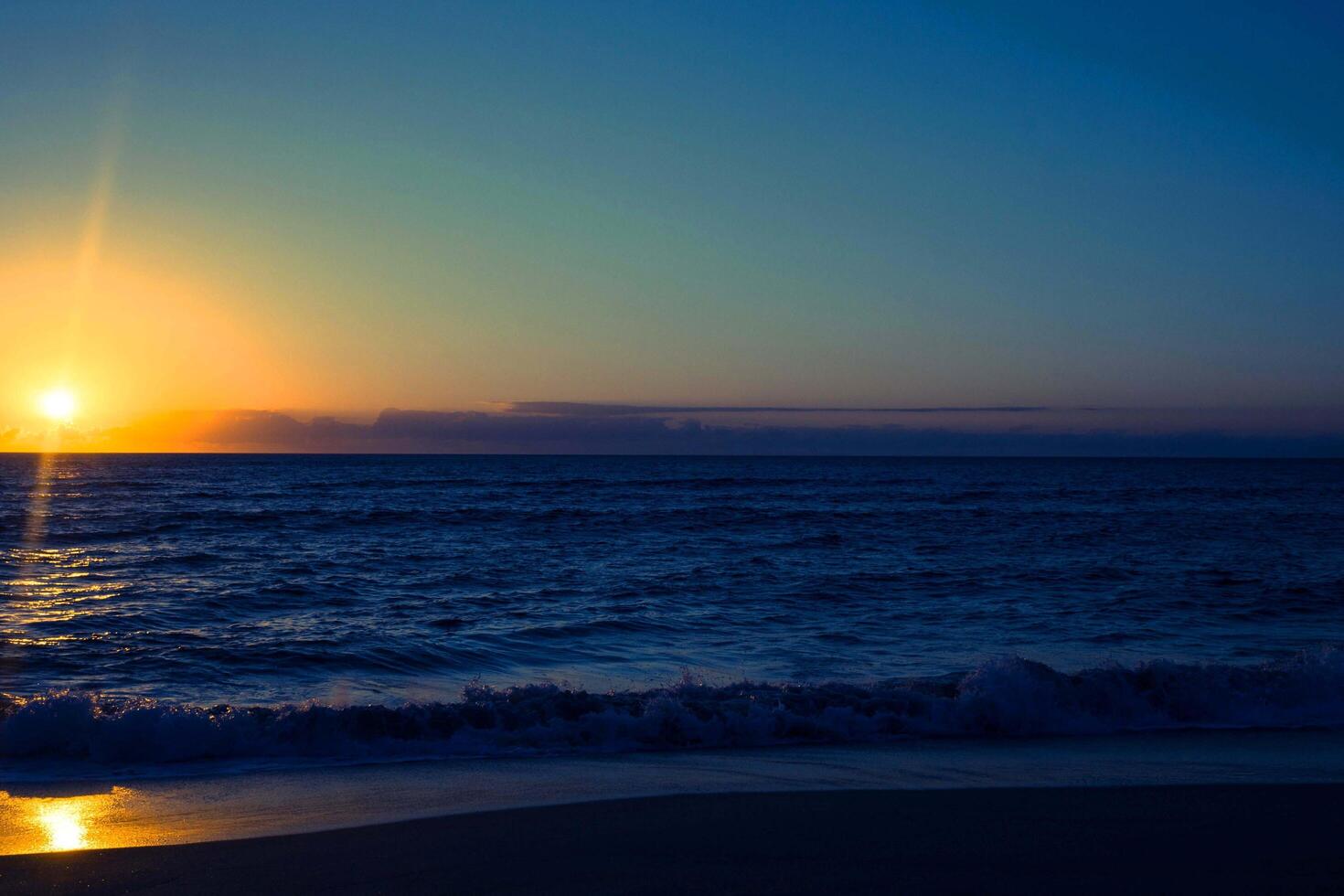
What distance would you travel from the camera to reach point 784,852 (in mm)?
5285

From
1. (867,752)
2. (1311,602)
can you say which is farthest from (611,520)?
(867,752)

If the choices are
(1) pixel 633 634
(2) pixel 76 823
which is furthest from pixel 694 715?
(2) pixel 76 823

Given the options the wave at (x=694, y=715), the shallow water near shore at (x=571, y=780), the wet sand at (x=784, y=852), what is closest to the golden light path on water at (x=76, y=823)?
the shallow water near shore at (x=571, y=780)

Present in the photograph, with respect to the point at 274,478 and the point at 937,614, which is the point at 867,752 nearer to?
the point at 937,614

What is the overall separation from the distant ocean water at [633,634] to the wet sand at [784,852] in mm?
2525

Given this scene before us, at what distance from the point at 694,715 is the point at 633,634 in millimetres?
4817

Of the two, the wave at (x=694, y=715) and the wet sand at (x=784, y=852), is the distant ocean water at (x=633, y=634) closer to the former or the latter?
the wave at (x=694, y=715)

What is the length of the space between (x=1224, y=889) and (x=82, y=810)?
6969 mm

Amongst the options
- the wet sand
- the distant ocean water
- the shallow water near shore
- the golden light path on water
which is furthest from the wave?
the wet sand

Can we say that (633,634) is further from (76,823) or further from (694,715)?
(76,823)

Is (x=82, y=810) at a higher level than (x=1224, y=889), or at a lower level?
lower

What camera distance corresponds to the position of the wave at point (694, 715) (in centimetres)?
775

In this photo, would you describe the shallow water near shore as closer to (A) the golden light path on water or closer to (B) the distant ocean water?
(A) the golden light path on water

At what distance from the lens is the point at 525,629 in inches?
542
